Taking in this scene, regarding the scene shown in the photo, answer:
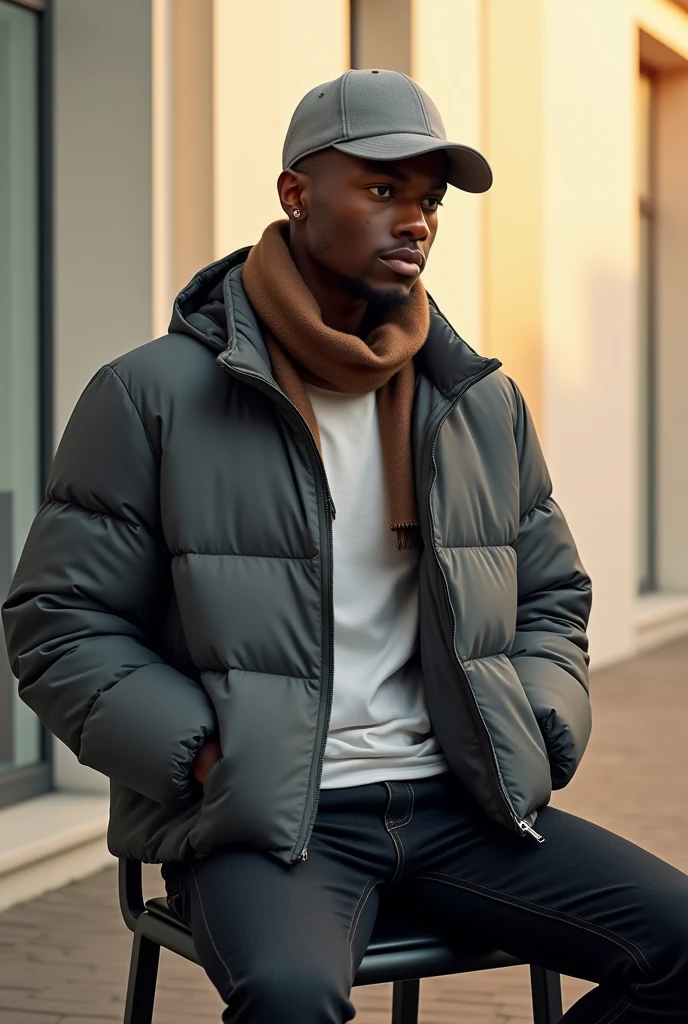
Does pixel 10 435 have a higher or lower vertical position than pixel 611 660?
higher

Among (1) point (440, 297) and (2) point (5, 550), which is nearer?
(2) point (5, 550)

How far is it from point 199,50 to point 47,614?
3.12 m

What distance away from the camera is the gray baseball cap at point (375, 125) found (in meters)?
2.32

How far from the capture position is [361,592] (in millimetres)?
2371

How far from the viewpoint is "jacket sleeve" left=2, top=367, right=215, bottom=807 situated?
2172mm

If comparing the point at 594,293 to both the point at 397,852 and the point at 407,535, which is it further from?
the point at 397,852

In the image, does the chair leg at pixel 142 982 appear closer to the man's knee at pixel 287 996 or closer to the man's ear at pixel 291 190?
the man's knee at pixel 287 996

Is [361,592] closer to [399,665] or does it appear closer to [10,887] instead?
[399,665]

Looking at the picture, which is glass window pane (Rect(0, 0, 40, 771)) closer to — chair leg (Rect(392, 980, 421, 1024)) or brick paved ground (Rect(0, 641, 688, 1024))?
brick paved ground (Rect(0, 641, 688, 1024))

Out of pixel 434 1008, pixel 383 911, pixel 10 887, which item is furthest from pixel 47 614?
pixel 10 887

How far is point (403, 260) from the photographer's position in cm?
238

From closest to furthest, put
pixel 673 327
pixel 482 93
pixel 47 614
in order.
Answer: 1. pixel 47 614
2. pixel 482 93
3. pixel 673 327

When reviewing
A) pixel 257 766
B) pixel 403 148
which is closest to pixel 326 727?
pixel 257 766

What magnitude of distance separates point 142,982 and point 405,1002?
20.8 inches
